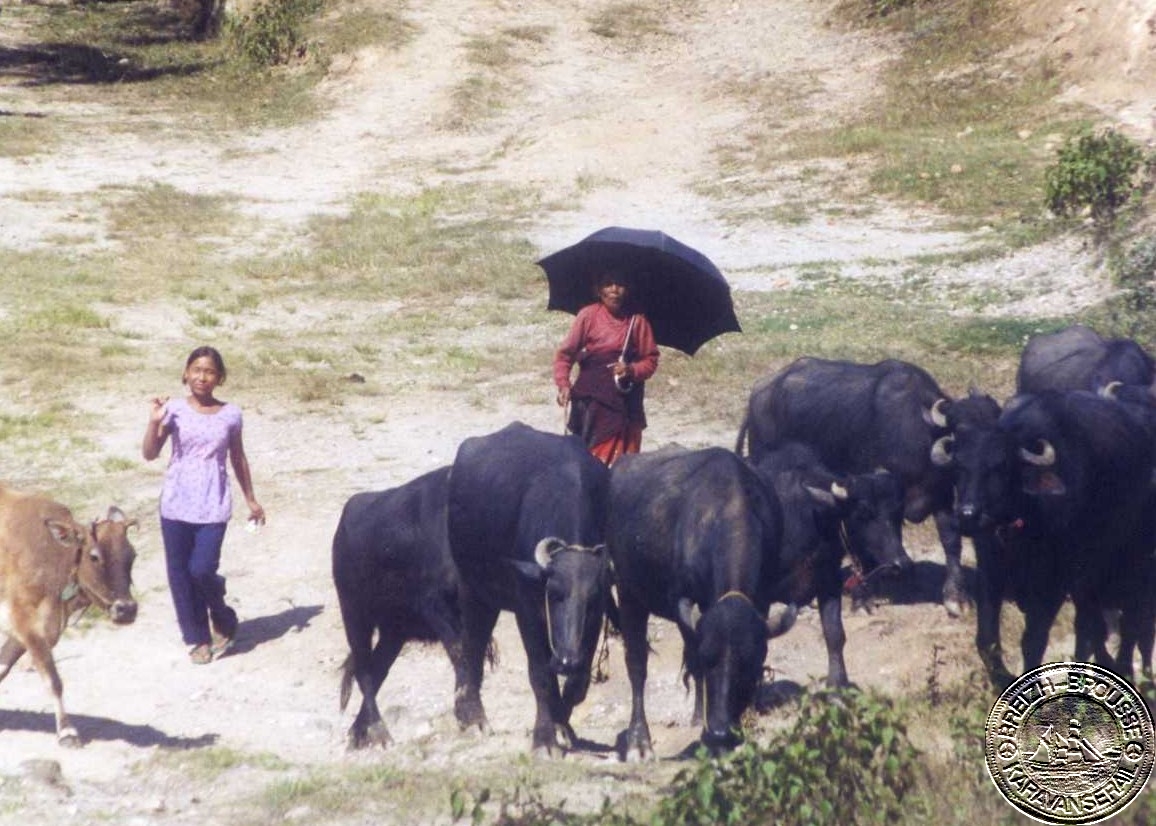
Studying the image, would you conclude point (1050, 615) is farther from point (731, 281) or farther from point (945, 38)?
point (945, 38)

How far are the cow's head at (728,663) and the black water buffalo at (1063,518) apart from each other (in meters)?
1.48

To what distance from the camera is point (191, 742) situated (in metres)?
9.23

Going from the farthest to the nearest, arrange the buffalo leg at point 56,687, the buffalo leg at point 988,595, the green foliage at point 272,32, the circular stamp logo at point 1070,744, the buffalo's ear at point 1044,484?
the green foliage at point 272,32 → the buffalo leg at point 988,595 → the buffalo leg at point 56,687 → the buffalo's ear at point 1044,484 → the circular stamp logo at point 1070,744

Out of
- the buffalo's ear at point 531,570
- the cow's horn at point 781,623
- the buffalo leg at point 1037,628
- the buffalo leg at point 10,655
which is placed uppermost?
the buffalo's ear at point 531,570

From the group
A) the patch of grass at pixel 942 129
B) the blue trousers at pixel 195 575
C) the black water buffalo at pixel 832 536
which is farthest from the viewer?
the patch of grass at pixel 942 129

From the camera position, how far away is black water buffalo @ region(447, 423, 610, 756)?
7859mm

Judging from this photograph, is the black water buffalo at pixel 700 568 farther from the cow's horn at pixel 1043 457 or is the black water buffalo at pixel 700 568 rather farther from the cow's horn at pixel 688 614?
the cow's horn at pixel 1043 457

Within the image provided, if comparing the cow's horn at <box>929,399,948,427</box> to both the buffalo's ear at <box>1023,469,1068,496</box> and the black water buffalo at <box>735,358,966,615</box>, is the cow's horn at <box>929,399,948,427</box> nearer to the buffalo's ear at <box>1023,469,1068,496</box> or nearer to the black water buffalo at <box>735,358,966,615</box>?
the black water buffalo at <box>735,358,966,615</box>

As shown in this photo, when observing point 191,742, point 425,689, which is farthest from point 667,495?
point 191,742

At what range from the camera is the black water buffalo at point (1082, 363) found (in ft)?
36.8

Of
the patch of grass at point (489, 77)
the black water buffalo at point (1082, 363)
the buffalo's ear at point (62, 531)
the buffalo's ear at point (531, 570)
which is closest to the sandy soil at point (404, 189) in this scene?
the patch of grass at point (489, 77)

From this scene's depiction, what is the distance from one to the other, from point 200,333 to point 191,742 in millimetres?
10038

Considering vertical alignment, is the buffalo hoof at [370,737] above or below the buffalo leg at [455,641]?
below

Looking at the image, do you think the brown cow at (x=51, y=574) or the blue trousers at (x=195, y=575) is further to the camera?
the blue trousers at (x=195, y=575)
